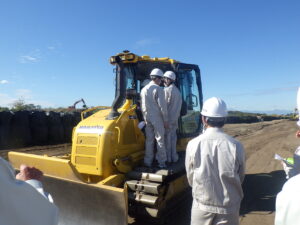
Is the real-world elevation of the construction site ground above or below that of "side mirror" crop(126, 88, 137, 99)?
below

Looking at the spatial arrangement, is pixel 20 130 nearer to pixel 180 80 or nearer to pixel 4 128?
pixel 4 128

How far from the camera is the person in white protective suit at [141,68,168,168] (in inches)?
186

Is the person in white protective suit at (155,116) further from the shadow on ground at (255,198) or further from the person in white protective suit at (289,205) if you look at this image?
the person in white protective suit at (289,205)

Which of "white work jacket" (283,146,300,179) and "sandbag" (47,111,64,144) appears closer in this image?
"white work jacket" (283,146,300,179)

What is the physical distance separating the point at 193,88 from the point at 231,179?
3.85 meters

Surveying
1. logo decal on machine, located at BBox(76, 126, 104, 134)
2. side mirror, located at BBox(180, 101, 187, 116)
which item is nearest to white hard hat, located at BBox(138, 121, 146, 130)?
logo decal on machine, located at BBox(76, 126, 104, 134)

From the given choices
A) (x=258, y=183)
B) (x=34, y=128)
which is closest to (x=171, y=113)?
(x=258, y=183)

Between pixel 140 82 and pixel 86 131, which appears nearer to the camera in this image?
pixel 86 131

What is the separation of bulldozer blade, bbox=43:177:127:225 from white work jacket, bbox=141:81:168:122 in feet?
5.15

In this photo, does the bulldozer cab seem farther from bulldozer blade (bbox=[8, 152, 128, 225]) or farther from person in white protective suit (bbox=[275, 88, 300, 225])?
person in white protective suit (bbox=[275, 88, 300, 225])

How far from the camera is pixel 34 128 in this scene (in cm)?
1193

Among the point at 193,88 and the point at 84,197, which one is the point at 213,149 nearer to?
A: the point at 84,197

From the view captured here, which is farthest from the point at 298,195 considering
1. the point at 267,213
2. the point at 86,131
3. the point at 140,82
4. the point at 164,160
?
the point at 140,82

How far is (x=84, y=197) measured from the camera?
3959 mm
